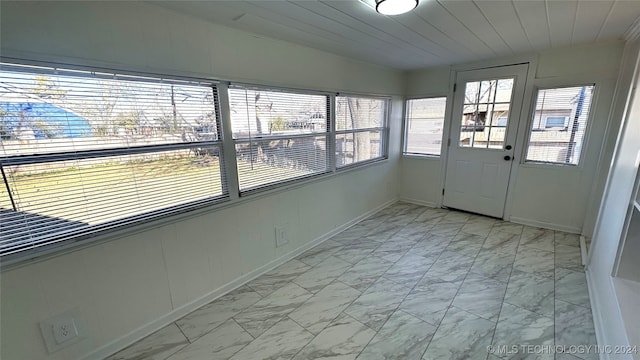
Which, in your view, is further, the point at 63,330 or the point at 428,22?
A: the point at 428,22

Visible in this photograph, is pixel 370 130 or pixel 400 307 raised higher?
pixel 370 130

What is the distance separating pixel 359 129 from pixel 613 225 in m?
2.44

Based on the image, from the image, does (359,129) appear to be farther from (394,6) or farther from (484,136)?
(394,6)

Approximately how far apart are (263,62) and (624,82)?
3.48m

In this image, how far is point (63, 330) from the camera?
145cm

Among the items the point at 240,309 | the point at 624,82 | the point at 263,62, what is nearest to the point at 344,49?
the point at 263,62

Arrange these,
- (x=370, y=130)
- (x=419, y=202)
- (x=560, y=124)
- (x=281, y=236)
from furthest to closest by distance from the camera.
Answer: (x=419, y=202), (x=370, y=130), (x=560, y=124), (x=281, y=236)

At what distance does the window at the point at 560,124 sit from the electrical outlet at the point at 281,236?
3257mm

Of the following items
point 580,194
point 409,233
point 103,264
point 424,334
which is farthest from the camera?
point 409,233

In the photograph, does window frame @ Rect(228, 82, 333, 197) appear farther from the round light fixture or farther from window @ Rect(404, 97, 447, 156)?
window @ Rect(404, 97, 447, 156)

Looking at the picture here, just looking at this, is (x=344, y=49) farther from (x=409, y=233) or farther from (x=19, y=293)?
(x=19, y=293)

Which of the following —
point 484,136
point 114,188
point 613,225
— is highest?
point 484,136

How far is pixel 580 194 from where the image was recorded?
310 centimetres

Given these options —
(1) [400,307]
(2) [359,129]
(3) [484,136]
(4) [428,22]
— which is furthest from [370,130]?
(1) [400,307]
